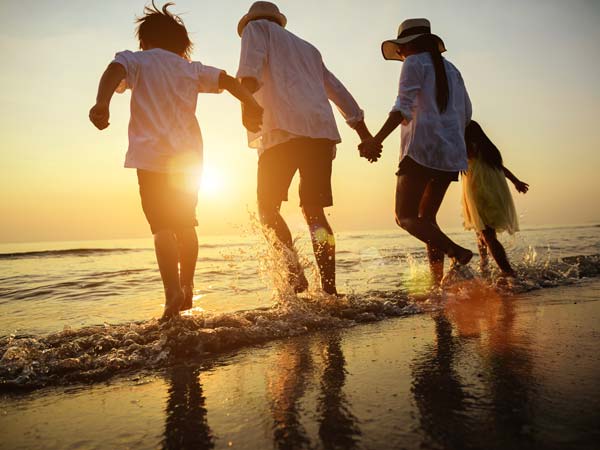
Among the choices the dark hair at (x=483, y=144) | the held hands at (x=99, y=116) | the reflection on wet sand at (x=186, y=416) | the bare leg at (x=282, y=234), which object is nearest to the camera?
the reflection on wet sand at (x=186, y=416)

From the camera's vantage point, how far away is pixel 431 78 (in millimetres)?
3693

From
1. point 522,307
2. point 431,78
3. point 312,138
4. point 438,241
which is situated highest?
point 431,78

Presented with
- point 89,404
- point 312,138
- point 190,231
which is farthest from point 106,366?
point 312,138

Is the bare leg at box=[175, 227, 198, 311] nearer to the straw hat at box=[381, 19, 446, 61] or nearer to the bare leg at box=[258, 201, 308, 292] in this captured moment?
the bare leg at box=[258, 201, 308, 292]

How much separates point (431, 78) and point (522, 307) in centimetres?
197

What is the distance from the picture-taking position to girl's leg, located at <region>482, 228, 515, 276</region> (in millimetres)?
4305

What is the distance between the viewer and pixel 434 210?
12.7 feet

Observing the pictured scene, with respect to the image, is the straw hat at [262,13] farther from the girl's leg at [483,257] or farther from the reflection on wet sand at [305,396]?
the girl's leg at [483,257]

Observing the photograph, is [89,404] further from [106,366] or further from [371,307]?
[371,307]

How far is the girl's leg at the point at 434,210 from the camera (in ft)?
12.6

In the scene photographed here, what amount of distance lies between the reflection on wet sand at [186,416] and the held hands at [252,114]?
6.06 feet

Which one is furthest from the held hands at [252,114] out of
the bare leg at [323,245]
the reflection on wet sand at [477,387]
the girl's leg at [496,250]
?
the girl's leg at [496,250]

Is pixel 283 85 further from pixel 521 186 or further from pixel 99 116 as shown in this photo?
pixel 521 186

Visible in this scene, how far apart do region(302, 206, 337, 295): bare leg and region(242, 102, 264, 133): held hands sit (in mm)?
757
